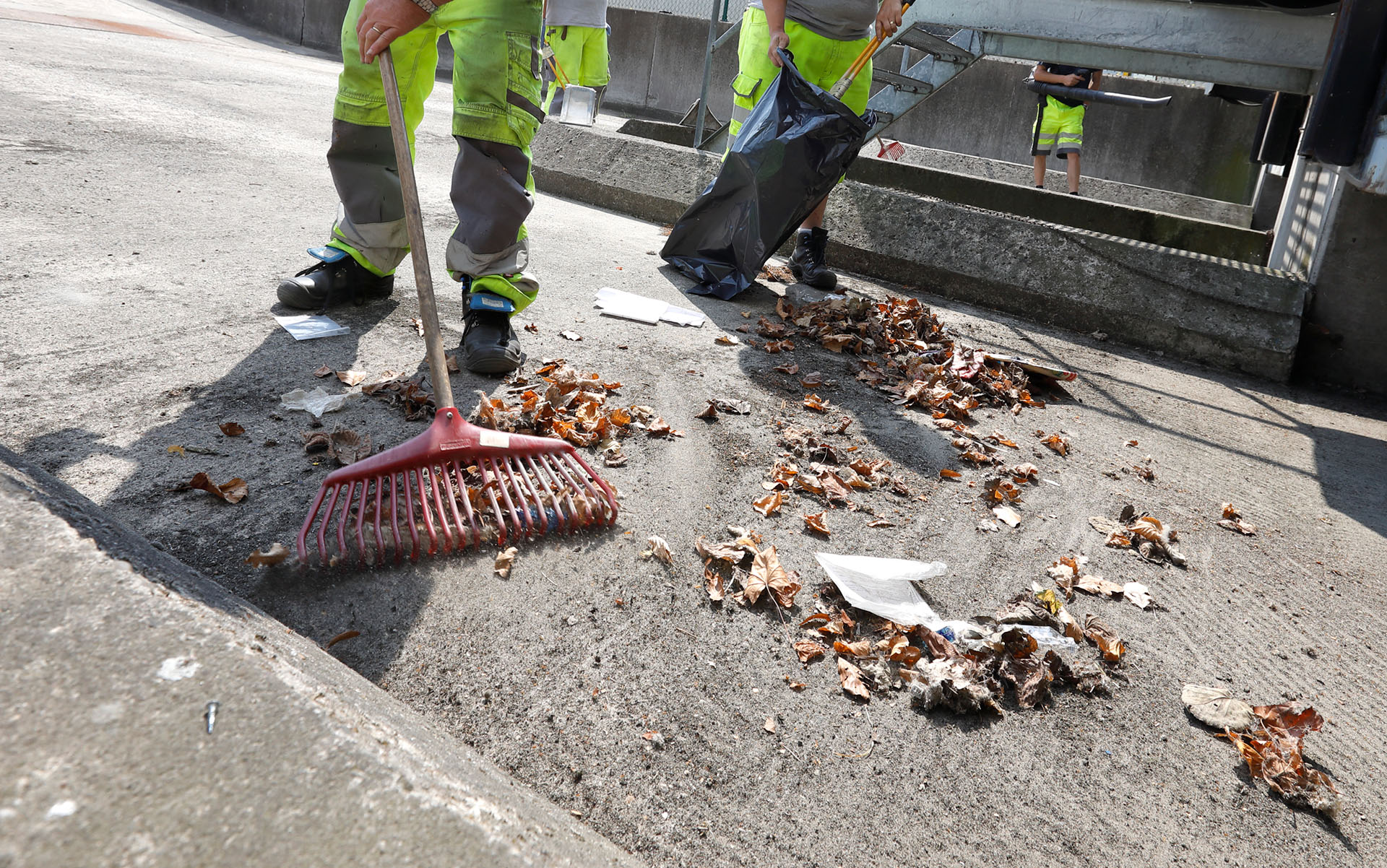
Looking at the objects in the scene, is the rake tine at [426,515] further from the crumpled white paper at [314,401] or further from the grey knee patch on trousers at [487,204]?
the grey knee patch on trousers at [487,204]

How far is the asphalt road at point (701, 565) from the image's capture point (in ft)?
5.01

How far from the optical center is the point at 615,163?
20.5 ft

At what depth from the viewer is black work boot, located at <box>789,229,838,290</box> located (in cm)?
493

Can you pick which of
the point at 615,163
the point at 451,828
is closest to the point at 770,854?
the point at 451,828

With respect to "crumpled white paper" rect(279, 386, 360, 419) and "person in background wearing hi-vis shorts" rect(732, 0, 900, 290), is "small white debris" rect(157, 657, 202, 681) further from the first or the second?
"person in background wearing hi-vis shorts" rect(732, 0, 900, 290)

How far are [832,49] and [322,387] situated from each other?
3.34m

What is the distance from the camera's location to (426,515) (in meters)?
1.87

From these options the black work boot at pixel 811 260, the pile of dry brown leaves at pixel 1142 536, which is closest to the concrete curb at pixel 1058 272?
the black work boot at pixel 811 260

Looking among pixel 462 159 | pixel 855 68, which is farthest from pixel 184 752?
pixel 855 68

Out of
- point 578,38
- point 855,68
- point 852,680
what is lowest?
point 852,680

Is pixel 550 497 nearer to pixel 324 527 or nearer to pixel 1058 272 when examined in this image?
pixel 324 527

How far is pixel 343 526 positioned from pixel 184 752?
962 mm

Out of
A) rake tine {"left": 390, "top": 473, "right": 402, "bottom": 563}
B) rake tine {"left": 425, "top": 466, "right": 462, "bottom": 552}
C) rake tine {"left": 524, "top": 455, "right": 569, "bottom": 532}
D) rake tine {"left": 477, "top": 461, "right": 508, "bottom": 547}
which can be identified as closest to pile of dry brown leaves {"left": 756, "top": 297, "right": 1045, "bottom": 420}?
rake tine {"left": 524, "top": 455, "right": 569, "bottom": 532}

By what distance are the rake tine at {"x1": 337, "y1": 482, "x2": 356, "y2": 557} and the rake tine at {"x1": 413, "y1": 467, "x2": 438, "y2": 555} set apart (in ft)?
0.48
